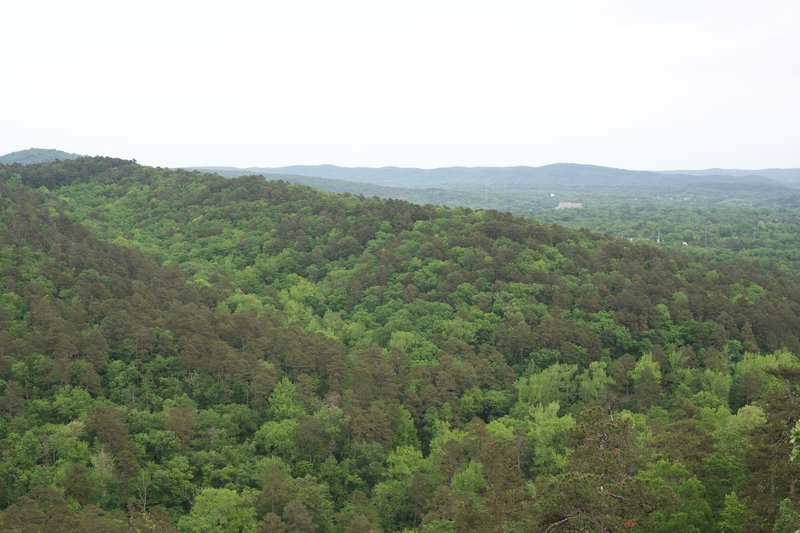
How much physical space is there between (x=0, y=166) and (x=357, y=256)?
165ft

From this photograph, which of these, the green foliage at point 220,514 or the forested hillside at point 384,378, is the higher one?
the forested hillside at point 384,378

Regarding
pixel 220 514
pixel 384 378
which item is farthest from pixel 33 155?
pixel 220 514

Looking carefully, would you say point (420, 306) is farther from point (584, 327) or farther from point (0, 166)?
point (0, 166)

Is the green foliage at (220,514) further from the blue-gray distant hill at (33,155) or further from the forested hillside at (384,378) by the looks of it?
the blue-gray distant hill at (33,155)

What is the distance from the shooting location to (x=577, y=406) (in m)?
37.8

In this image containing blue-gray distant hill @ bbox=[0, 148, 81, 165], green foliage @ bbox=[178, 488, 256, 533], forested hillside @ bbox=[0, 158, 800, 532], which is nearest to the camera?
forested hillside @ bbox=[0, 158, 800, 532]

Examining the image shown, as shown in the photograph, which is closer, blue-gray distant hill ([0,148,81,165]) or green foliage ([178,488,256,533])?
green foliage ([178,488,256,533])

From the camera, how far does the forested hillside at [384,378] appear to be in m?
19.3

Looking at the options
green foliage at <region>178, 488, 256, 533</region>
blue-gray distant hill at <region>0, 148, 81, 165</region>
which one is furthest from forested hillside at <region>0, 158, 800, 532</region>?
blue-gray distant hill at <region>0, 148, 81, 165</region>

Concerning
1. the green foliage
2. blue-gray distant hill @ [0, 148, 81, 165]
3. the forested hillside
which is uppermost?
blue-gray distant hill @ [0, 148, 81, 165]

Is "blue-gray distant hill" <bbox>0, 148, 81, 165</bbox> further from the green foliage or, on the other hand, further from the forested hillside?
the green foliage

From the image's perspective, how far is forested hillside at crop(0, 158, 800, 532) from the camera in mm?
19328

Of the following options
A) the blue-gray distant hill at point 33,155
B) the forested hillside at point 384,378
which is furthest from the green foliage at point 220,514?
the blue-gray distant hill at point 33,155

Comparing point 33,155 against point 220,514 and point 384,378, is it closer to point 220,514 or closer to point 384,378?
point 384,378
